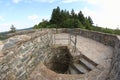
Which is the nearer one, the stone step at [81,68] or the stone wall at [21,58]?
the stone wall at [21,58]

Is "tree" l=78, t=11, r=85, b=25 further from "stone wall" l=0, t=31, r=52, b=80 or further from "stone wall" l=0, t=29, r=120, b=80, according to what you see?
"stone wall" l=0, t=31, r=52, b=80

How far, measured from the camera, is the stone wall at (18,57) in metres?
3.48

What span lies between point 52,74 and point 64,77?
0.41 metres

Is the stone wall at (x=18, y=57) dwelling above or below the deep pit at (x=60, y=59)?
above

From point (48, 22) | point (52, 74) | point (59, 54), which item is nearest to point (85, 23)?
point (48, 22)

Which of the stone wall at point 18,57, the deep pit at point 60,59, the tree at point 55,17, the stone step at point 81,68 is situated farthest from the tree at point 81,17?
the stone wall at point 18,57

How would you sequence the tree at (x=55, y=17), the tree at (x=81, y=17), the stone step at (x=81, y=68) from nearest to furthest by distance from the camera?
1. the stone step at (x=81, y=68)
2. the tree at (x=81, y=17)
3. the tree at (x=55, y=17)

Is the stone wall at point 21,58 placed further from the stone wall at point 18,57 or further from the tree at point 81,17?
the tree at point 81,17

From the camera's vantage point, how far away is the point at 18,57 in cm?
399

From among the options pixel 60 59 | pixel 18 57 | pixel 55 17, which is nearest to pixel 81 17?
pixel 55 17

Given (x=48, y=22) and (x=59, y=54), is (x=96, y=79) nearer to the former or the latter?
(x=59, y=54)

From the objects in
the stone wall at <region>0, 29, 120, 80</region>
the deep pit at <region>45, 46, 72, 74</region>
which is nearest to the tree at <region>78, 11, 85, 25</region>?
the deep pit at <region>45, 46, 72, 74</region>

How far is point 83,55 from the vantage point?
7004 millimetres

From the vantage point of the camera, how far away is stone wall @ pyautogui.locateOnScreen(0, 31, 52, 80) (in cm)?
348
